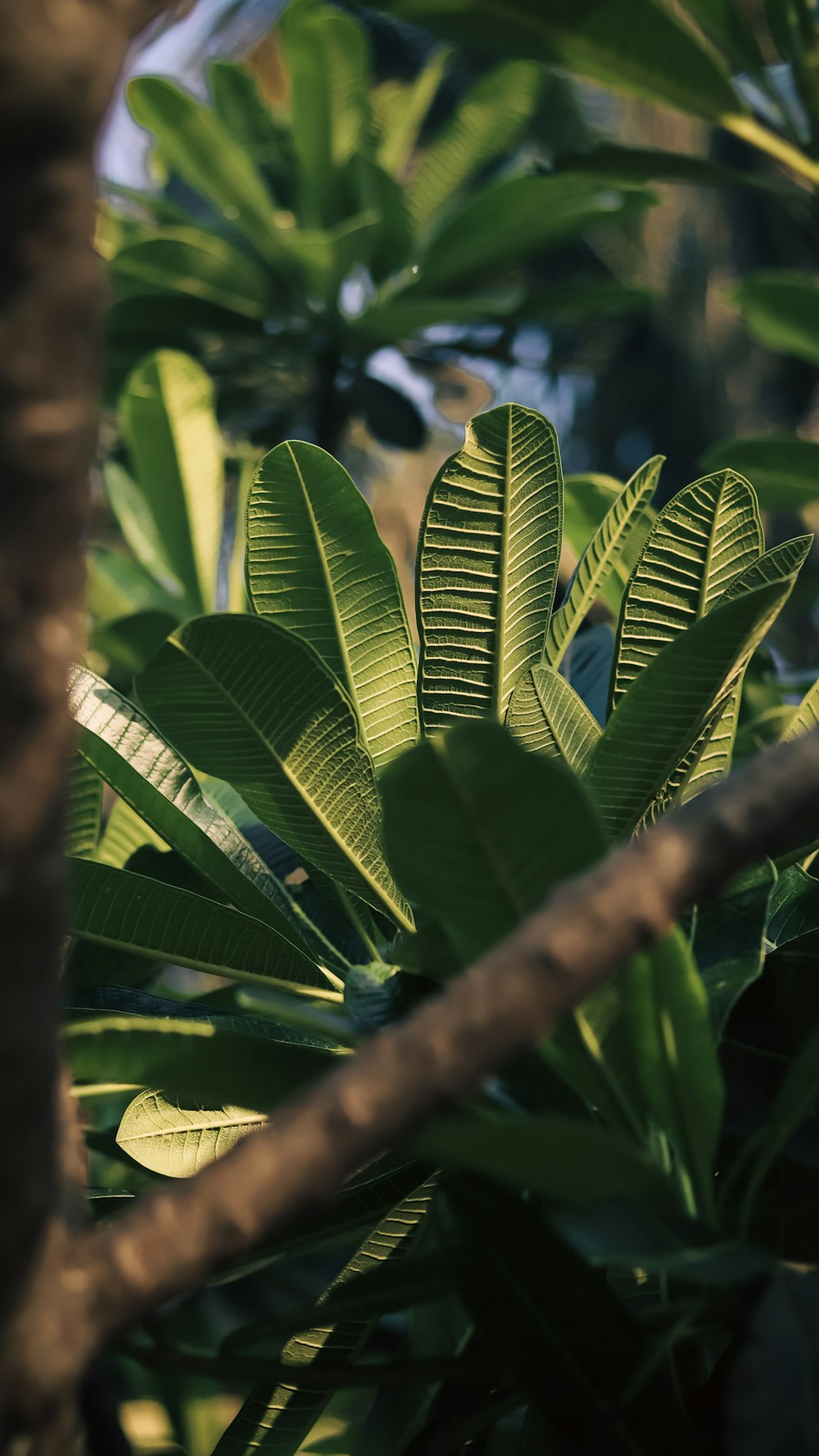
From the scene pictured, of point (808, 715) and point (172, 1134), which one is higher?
point (808, 715)

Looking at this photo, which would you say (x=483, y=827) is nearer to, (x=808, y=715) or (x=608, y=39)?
(x=808, y=715)

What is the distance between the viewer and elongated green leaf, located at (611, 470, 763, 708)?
0.60 m

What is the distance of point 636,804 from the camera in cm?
55

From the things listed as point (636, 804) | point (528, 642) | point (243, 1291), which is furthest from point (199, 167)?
point (243, 1291)

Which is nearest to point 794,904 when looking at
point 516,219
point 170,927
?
point 170,927

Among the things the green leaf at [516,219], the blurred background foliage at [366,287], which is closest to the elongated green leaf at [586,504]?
the blurred background foliage at [366,287]

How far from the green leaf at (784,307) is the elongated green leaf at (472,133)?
0.65 m

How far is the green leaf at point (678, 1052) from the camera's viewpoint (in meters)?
0.42

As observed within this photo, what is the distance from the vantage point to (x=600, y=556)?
657mm

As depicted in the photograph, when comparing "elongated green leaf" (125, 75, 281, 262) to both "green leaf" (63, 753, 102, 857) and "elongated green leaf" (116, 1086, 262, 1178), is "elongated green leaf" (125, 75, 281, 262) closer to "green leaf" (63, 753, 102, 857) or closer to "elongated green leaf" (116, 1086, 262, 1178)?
"green leaf" (63, 753, 102, 857)

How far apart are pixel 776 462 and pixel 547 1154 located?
2.84 ft

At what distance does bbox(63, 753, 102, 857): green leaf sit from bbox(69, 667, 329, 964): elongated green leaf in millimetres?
52

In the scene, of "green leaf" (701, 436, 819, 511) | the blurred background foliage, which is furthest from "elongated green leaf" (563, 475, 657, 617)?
"green leaf" (701, 436, 819, 511)

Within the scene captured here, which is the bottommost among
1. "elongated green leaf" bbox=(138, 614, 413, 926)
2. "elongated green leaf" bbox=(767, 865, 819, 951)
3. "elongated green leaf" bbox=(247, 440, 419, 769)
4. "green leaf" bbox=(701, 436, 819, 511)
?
"elongated green leaf" bbox=(767, 865, 819, 951)
